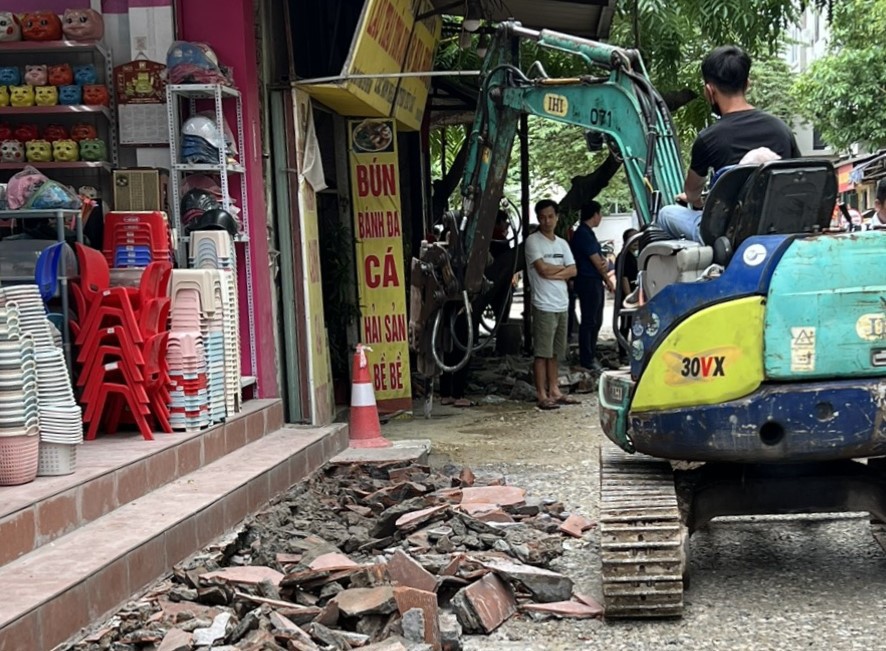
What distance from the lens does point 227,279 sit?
8.41 metres

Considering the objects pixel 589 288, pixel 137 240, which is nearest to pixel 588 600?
pixel 137 240

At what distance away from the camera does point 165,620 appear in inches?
205

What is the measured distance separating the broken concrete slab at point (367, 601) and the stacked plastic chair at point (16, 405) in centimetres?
172

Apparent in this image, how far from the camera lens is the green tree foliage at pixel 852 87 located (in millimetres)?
29469

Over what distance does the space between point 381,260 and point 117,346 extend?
5.11 metres

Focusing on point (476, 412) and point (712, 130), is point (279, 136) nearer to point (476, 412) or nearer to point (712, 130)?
point (476, 412)

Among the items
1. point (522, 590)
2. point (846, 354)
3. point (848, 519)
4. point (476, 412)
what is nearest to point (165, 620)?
point (522, 590)

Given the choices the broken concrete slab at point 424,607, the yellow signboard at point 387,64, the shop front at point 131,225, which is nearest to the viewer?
the broken concrete slab at point 424,607

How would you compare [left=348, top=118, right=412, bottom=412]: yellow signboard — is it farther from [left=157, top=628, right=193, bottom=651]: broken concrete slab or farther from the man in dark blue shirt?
[left=157, top=628, right=193, bottom=651]: broken concrete slab

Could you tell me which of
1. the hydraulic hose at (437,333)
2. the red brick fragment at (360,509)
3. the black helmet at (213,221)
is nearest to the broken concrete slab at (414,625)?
the red brick fragment at (360,509)

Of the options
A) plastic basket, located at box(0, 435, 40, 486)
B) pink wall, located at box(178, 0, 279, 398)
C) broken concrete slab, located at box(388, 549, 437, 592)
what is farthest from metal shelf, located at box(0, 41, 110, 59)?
broken concrete slab, located at box(388, 549, 437, 592)

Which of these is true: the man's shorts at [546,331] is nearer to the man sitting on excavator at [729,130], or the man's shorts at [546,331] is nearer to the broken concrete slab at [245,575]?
the man sitting on excavator at [729,130]

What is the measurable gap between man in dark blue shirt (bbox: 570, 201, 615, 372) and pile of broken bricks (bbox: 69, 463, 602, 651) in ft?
24.8

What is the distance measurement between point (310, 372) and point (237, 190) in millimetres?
1682
